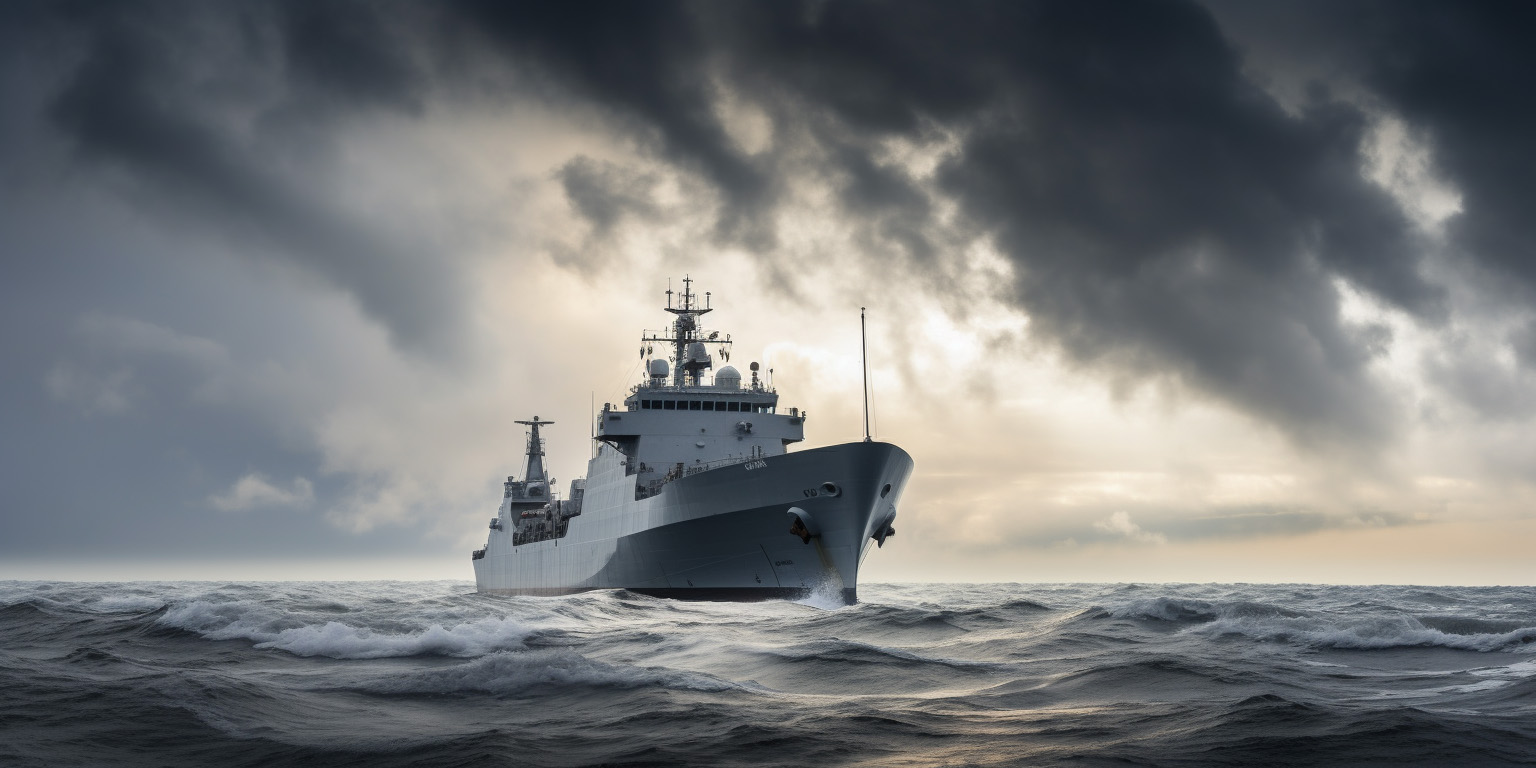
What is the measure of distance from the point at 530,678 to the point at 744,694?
2.87m

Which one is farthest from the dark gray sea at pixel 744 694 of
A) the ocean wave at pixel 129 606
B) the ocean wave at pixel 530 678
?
the ocean wave at pixel 129 606

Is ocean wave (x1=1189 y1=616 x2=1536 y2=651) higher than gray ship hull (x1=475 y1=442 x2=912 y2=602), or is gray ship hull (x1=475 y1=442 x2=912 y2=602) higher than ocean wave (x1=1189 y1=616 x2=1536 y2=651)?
gray ship hull (x1=475 y1=442 x2=912 y2=602)

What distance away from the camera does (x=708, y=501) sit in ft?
111

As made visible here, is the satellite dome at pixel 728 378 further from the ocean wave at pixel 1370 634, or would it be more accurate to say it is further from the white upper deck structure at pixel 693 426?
the ocean wave at pixel 1370 634

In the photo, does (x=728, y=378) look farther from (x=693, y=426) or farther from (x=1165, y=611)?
(x=1165, y=611)

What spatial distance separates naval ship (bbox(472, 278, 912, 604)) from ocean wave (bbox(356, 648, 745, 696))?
59.5 ft

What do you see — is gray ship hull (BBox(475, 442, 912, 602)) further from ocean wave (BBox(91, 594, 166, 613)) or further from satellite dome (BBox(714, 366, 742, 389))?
ocean wave (BBox(91, 594, 166, 613))

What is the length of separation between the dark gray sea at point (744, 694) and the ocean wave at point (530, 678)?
0.18 feet

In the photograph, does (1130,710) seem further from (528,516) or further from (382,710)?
(528,516)

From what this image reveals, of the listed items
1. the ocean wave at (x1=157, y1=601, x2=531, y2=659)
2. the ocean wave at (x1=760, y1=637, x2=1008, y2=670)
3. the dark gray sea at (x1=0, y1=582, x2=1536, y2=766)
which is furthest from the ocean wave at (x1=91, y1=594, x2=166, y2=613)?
the ocean wave at (x1=760, y1=637, x2=1008, y2=670)

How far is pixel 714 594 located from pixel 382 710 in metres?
24.2

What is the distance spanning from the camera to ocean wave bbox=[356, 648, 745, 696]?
12328mm

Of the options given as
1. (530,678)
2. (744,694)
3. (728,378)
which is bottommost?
(744,694)

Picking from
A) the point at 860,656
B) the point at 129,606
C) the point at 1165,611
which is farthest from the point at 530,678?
the point at 129,606
